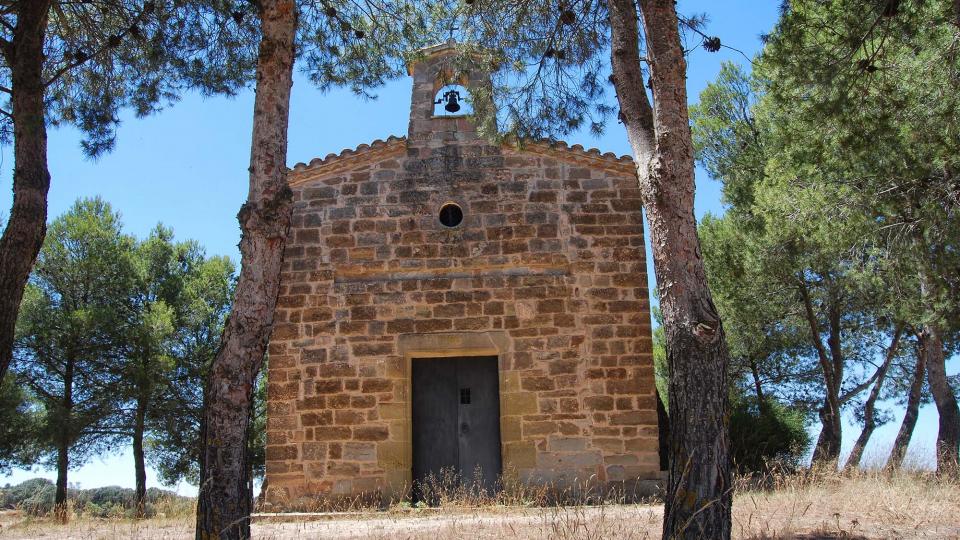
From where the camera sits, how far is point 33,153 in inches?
247

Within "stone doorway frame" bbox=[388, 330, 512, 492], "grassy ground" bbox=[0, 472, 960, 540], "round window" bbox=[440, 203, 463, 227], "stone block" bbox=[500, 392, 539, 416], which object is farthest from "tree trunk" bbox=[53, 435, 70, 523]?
"stone block" bbox=[500, 392, 539, 416]

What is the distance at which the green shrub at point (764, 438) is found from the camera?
11633 mm

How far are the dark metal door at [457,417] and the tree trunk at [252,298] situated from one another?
446cm

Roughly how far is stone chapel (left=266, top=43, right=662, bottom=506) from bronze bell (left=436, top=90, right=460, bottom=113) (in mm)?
187

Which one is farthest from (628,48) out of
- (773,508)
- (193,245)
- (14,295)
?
(193,245)

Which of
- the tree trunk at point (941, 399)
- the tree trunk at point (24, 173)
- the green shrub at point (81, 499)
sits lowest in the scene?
the green shrub at point (81, 499)

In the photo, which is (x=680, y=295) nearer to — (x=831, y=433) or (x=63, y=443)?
(x=831, y=433)

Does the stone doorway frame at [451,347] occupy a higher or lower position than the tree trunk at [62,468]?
higher

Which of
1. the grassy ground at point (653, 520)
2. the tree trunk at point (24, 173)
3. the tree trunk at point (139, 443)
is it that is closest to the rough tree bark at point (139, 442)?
the tree trunk at point (139, 443)

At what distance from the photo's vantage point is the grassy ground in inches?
218

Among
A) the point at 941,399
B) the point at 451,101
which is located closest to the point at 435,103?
the point at 451,101

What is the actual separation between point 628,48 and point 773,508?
3.74 meters

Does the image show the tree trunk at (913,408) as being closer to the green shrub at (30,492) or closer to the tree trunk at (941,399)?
the tree trunk at (941,399)

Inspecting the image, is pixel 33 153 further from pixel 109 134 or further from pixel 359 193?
pixel 359 193
